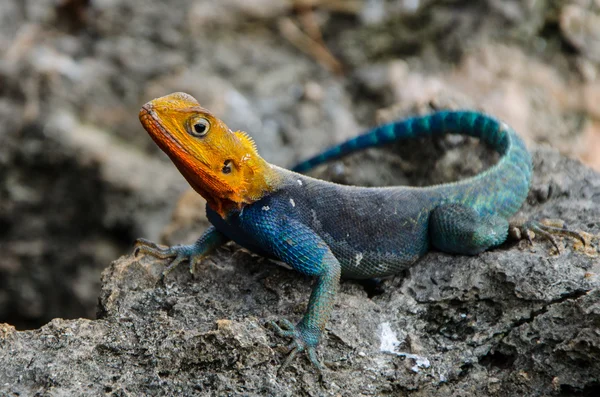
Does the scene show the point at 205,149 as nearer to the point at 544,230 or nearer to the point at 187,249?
the point at 187,249

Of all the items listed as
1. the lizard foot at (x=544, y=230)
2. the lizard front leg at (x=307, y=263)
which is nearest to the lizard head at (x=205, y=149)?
the lizard front leg at (x=307, y=263)

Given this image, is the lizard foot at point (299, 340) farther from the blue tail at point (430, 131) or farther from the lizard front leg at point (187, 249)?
the blue tail at point (430, 131)

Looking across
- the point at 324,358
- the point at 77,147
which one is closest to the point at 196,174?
the point at 324,358

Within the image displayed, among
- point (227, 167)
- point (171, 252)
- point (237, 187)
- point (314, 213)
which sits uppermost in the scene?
point (227, 167)

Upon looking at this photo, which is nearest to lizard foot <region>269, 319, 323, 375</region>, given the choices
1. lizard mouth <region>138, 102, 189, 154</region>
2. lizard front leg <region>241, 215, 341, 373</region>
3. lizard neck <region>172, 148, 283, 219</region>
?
lizard front leg <region>241, 215, 341, 373</region>

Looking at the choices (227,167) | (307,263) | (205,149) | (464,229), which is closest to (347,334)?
(307,263)

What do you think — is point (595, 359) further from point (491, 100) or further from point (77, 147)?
point (77, 147)
